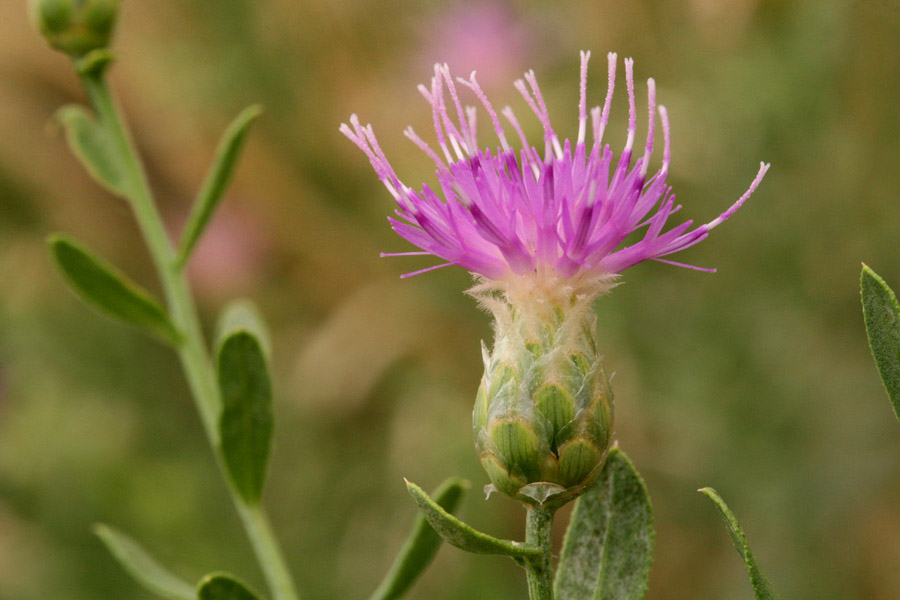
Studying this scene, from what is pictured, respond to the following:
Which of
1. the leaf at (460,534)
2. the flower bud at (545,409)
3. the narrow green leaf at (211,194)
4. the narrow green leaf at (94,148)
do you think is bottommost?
the leaf at (460,534)

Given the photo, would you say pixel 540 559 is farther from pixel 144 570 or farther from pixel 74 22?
pixel 74 22

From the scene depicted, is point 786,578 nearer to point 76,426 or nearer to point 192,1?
point 76,426

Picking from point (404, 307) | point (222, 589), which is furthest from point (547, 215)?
point (404, 307)

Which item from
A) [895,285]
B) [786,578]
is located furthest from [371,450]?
[895,285]

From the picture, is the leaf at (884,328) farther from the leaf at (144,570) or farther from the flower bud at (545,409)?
the leaf at (144,570)

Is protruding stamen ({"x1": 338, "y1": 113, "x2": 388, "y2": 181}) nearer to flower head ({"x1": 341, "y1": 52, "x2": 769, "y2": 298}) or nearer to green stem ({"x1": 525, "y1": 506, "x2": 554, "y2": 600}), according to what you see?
flower head ({"x1": 341, "y1": 52, "x2": 769, "y2": 298})

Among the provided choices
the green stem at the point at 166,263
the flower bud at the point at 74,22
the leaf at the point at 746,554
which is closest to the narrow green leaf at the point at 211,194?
the green stem at the point at 166,263

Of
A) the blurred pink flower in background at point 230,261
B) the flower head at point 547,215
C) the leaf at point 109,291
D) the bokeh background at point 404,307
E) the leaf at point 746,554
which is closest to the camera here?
the leaf at point 746,554
